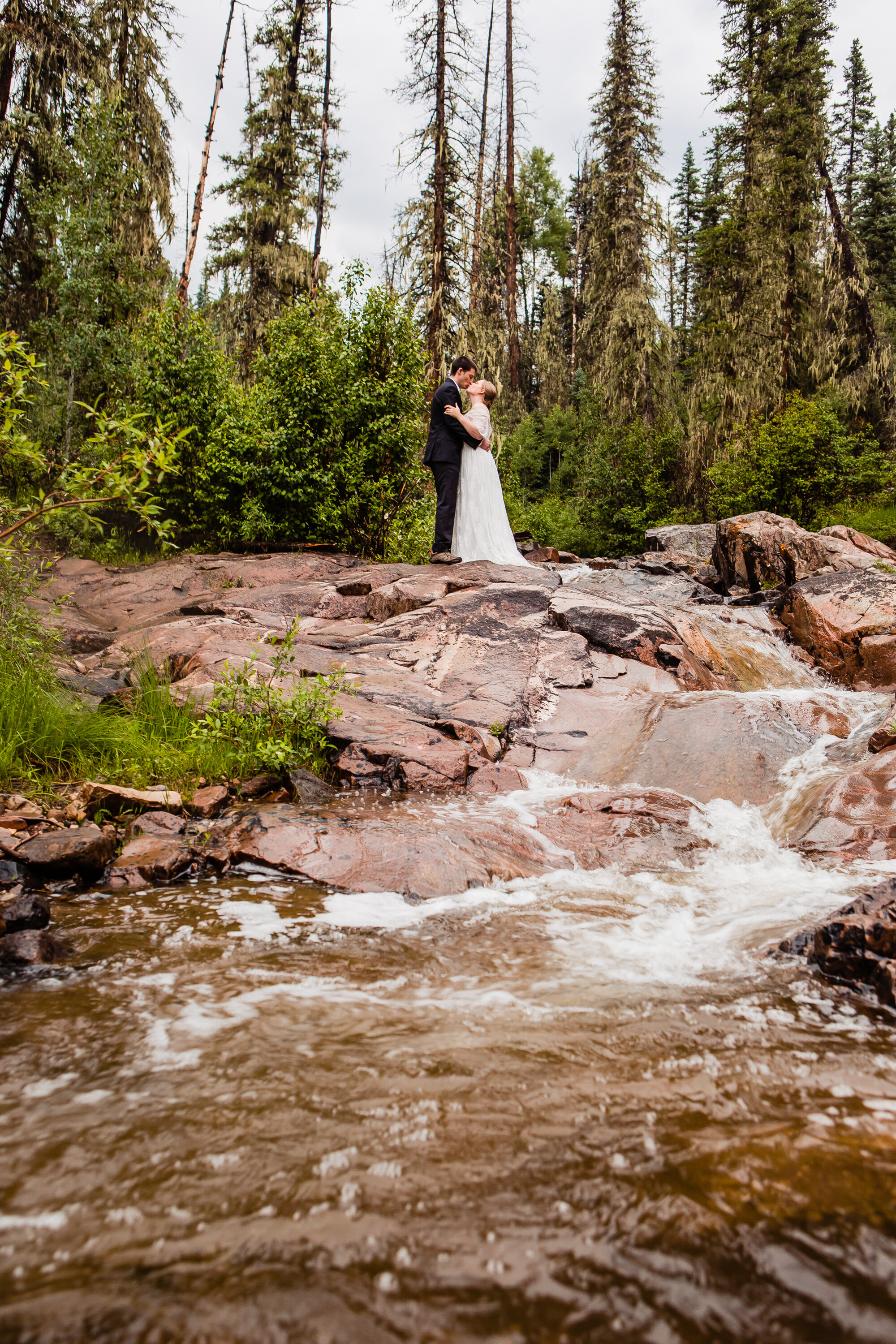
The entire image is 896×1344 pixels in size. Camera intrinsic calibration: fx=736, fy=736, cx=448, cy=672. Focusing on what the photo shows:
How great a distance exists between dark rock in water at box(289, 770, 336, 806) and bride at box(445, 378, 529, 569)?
5994 mm

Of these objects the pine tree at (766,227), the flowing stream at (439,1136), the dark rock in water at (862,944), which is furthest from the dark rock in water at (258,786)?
the pine tree at (766,227)

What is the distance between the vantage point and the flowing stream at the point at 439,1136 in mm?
1357

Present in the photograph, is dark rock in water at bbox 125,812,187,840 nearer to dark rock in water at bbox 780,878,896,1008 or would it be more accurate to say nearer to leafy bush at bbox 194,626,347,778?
leafy bush at bbox 194,626,347,778

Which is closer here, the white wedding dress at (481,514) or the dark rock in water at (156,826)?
the dark rock in water at (156,826)

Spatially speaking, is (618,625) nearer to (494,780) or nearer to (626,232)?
(494,780)

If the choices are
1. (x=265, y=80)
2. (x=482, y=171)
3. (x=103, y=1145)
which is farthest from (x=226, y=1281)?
(x=482, y=171)

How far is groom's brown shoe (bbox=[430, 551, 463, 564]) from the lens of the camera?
10.3 meters

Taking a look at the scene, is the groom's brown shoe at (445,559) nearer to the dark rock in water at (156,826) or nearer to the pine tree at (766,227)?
the dark rock in water at (156,826)

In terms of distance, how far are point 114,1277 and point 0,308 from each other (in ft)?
65.3

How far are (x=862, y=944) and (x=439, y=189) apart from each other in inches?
723

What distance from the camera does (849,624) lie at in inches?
348

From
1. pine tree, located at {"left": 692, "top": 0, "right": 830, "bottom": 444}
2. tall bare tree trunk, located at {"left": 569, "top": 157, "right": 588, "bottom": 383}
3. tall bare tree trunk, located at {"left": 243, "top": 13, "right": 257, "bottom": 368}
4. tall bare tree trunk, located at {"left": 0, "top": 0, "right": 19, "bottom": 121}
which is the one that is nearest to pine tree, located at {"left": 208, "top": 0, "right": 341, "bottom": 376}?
tall bare tree trunk, located at {"left": 243, "top": 13, "right": 257, "bottom": 368}

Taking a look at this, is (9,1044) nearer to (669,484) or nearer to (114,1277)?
(114,1277)

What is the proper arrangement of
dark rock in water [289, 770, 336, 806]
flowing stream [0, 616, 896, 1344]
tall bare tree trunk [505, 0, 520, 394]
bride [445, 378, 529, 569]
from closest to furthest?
flowing stream [0, 616, 896, 1344] < dark rock in water [289, 770, 336, 806] < bride [445, 378, 529, 569] < tall bare tree trunk [505, 0, 520, 394]
